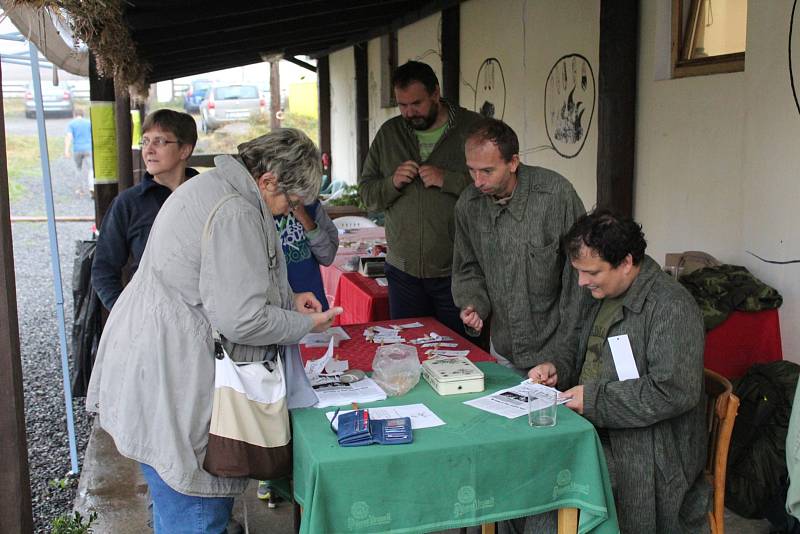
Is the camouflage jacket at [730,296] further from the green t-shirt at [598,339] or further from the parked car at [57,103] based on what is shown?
the parked car at [57,103]

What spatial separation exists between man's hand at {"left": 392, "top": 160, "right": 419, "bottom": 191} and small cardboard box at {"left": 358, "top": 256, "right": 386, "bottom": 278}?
1.11 meters

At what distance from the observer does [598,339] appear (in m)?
2.49

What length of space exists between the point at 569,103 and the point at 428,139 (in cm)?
212

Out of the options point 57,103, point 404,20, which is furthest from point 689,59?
point 57,103

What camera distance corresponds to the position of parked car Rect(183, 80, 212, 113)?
80.9ft

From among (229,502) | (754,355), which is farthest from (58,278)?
(754,355)

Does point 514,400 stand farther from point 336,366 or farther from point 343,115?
point 343,115

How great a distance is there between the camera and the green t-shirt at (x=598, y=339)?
243cm

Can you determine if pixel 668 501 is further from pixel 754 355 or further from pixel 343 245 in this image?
pixel 343 245

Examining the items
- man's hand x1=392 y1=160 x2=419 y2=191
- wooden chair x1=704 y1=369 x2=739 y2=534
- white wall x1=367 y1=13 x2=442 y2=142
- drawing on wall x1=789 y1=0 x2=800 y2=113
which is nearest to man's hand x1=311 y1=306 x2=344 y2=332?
wooden chair x1=704 y1=369 x2=739 y2=534

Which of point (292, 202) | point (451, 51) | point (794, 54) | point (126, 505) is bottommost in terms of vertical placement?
point (126, 505)

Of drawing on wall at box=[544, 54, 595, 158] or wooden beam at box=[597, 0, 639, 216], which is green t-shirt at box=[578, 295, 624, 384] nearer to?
wooden beam at box=[597, 0, 639, 216]

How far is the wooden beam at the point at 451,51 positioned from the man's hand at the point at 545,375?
18.4 feet

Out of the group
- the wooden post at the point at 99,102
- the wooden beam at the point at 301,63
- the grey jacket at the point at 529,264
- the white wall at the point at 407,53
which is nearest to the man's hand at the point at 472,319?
the grey jacket at the point at 529,264
